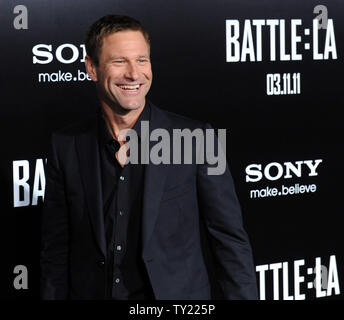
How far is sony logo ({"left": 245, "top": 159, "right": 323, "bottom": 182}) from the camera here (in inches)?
126

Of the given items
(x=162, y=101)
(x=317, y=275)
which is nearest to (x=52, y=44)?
(x=162, y=101)

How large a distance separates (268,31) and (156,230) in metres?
1.54

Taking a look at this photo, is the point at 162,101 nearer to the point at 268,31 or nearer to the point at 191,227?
the point at 268,31

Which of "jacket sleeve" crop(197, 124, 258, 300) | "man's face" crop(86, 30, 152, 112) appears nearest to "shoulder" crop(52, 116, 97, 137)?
"man's face" crop(86, 30, 152, 112)

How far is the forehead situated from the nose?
0.04 metres

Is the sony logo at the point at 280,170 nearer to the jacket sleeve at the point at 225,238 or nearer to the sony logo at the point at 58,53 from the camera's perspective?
the sony logo at the point at 58,53

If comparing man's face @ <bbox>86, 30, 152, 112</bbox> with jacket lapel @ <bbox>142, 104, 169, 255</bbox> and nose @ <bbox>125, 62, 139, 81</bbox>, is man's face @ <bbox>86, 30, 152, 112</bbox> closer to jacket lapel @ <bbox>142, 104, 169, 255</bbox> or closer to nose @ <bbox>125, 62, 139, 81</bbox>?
nose @ <bbox>125, 62, 139, 81</bbox>

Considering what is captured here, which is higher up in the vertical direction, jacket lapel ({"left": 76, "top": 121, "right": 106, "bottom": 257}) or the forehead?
the forehead

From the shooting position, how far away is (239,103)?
3160 mm

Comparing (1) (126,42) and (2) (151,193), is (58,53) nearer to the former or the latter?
(1) (126,42)

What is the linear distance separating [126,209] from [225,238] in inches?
11.8

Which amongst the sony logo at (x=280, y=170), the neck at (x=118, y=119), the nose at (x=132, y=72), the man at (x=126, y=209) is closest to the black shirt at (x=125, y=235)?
the man at (x=126, y=209)

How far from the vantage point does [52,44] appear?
2777 millimetres

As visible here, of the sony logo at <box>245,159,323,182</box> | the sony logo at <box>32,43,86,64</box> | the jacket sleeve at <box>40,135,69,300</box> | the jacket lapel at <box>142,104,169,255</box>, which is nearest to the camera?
the jacket lapel at <box>142,104,169,255</box>
